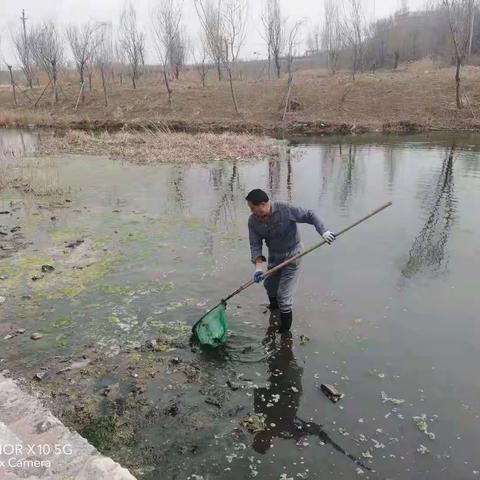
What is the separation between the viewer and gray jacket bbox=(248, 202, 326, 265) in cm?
562

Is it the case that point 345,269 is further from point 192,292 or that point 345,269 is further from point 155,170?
point 155,170

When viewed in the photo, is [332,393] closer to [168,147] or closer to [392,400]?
[392,400]

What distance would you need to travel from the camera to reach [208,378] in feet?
17.0

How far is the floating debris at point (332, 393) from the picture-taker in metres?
4.85

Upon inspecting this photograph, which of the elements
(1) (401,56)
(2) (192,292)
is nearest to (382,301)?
(2) (192,292)

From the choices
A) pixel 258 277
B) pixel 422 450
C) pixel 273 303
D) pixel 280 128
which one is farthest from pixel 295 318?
pixel 280 128

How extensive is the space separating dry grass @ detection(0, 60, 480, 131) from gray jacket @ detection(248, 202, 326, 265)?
22.8m

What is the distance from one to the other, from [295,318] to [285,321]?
548mm

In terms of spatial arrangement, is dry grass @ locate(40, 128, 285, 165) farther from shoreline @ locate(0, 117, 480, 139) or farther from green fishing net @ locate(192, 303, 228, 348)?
green fishing net @ locate(192, 303, 228, 348)

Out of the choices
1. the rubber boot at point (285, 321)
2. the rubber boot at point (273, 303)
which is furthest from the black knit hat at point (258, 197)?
the rubber boot at point (273, 303)

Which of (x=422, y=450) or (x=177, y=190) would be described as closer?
(x=422, y=450)

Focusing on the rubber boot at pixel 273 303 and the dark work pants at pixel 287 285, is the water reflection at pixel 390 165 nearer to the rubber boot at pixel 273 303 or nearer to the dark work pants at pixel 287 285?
the rubber boot at pixel 273 303

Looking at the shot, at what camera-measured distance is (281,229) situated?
5.69m

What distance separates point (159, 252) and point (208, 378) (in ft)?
13.3
